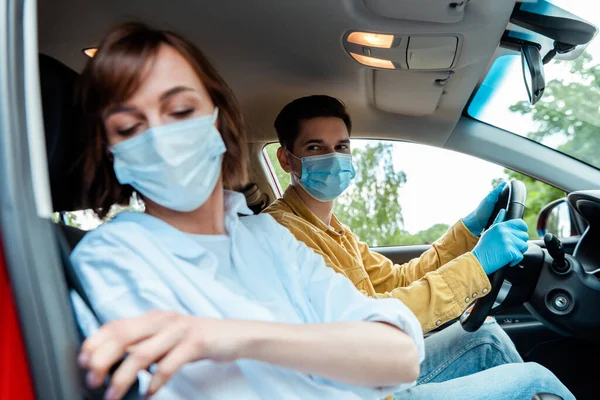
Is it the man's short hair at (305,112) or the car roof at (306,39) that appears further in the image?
the man's short hair at (305,112)

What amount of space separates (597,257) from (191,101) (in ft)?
4.97

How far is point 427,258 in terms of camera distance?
2404 millimetres

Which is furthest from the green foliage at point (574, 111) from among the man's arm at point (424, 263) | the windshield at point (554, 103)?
the man's arm at point (424, 263)

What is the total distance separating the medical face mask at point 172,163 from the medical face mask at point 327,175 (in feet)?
3.23

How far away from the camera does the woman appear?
896 mm

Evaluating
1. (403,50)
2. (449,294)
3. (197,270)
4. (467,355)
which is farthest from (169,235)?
(467,355)

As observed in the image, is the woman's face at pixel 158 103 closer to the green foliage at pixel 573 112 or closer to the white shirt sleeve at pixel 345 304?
the white shirt sleeve at pixel 345 304

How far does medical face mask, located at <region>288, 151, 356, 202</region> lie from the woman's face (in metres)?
0.95

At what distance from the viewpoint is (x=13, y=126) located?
83cm

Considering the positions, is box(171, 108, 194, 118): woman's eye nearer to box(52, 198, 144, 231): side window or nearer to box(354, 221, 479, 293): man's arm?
box(52, 198, 144, 231): side window

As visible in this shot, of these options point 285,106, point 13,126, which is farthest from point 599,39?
point 13,126

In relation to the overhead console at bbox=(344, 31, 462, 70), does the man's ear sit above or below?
below

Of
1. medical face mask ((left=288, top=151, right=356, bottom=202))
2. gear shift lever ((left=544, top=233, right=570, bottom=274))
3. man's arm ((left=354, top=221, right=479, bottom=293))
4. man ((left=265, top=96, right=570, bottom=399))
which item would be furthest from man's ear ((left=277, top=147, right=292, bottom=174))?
gear shift lever ((left=544, top=233, right=570, bottom=274))

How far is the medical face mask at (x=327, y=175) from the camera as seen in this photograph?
2.12m
